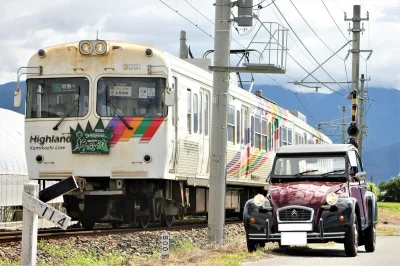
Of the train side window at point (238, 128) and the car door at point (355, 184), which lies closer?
the car door at point (355, 184)

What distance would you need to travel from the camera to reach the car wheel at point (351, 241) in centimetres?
1470

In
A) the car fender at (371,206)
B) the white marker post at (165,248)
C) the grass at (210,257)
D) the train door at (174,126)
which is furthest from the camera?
the train door at (174,126)

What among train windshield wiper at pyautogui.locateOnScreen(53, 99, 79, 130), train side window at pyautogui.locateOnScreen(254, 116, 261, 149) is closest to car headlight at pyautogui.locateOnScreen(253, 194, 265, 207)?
train windshield wiper at pyautogui.locateOnScreen(53, 99, 79, 130)

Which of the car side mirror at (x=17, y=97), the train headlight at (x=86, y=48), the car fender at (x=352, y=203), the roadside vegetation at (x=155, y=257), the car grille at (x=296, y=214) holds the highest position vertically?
the train headlight at (x=86, y=48)

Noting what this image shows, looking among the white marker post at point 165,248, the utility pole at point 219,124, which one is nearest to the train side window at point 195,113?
the utility pole at point 219,124

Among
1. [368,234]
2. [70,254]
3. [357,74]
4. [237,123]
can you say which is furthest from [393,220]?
[70,254]

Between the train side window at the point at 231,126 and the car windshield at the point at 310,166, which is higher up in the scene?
the train side window at the point at 231,126

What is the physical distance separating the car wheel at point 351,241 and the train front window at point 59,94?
727 centimetres

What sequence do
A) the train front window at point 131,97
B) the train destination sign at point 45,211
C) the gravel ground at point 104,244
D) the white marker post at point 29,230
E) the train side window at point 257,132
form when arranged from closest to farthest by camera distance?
the train destination sign at point 45,211, the white marker post at point 29,230, the gravel ground at point 104,244, the train front window at point 131,97, the train side window at point 257,132

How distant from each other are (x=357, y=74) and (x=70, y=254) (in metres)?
25.8

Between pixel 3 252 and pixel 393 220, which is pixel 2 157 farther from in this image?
pixel 3 252

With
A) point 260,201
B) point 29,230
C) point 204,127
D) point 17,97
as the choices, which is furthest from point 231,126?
point 29,230

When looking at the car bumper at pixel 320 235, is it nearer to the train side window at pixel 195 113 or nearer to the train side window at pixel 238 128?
the train side window at pixel 195 113

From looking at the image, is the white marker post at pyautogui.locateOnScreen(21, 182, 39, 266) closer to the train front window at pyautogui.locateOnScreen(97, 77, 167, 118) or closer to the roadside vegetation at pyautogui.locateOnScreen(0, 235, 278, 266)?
the roadside vegetation at pyautogui.locateOnScreen(0, 235, 278, 266)
